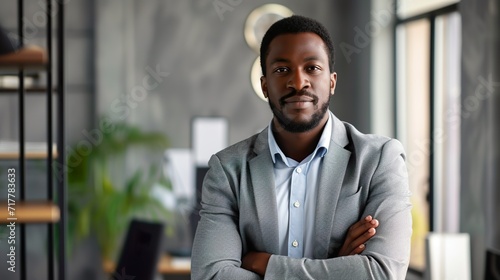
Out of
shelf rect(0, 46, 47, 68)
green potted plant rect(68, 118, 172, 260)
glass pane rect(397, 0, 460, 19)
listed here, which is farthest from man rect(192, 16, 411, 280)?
green potted plant rect(68, 118, 172, 260)

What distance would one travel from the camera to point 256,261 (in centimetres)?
185

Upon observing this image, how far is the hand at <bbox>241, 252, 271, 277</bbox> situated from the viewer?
184 centimetres

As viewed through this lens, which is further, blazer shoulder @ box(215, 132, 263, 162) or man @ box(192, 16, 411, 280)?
blazer shoulder @ box(215, 132, 263, 162)

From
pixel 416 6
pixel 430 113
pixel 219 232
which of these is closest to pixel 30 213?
pixel 219 232

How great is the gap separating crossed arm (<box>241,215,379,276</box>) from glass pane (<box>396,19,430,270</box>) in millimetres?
4359

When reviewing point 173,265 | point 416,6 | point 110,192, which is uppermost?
point 416,6

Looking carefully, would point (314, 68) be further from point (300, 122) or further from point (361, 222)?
point (361, 222)

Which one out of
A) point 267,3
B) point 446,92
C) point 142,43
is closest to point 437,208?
point 446,92

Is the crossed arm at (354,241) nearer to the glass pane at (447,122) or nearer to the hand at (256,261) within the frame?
the hand at (256,261)

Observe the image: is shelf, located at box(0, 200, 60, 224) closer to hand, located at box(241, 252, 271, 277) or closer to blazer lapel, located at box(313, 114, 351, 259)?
hand, located at box(241, 252, 271, 277)

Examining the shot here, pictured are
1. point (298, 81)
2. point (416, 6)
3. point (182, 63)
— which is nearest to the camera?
point (298, 81)

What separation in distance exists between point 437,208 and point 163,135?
2.48m

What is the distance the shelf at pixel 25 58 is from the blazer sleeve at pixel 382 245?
0.89m

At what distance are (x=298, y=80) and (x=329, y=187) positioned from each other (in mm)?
260
